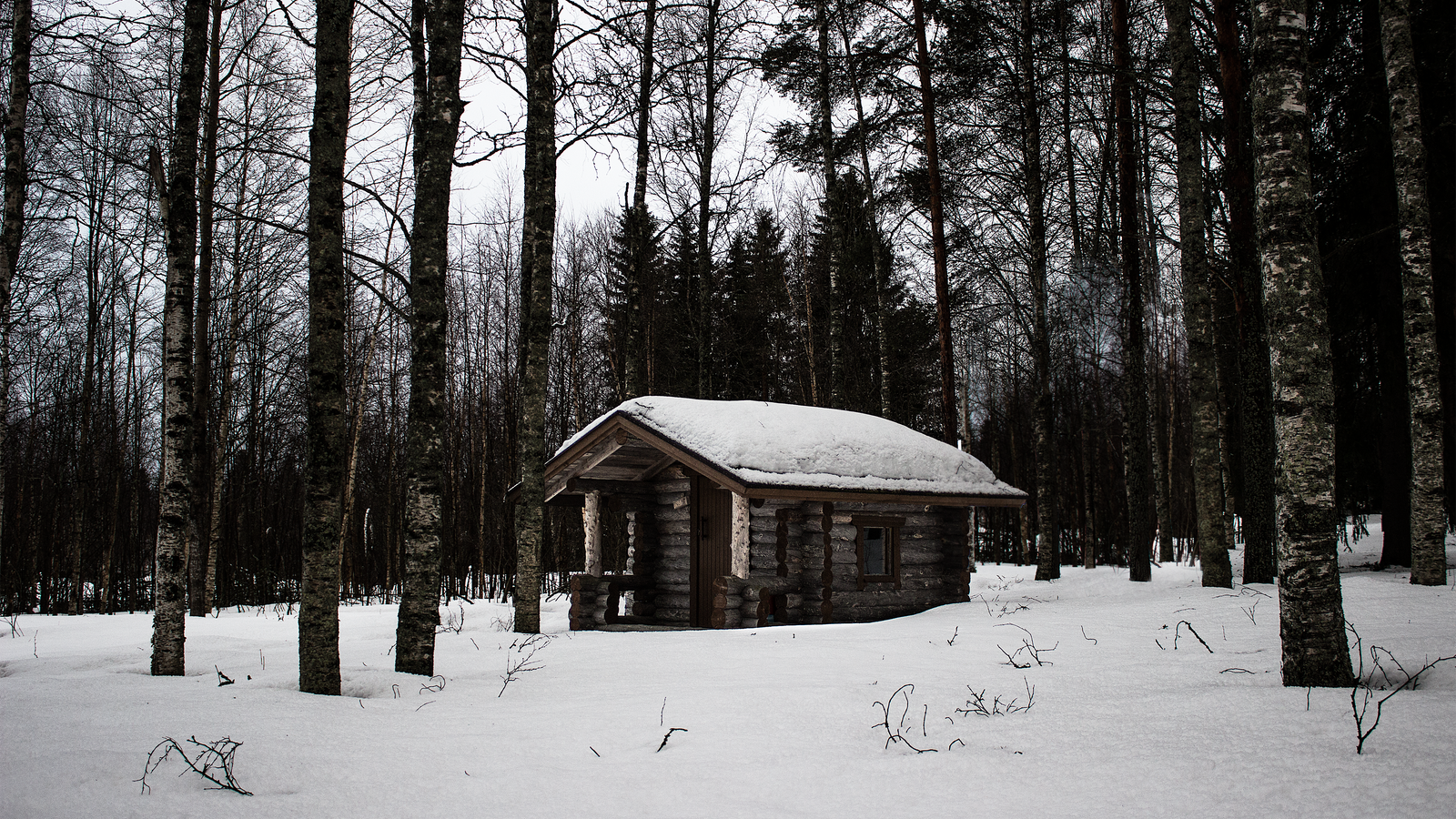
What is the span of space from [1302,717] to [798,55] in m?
17.3

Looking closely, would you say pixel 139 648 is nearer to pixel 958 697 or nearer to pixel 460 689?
pixel 460 689

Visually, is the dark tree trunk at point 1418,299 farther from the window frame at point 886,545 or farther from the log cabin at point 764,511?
the window frame at point 886,545

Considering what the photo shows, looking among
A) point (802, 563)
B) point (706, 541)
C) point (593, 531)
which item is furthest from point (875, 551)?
point (593, 531)

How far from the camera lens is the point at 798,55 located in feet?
59.5

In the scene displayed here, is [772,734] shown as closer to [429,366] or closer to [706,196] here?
[429,366]

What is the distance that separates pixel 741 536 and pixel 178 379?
7152 mm

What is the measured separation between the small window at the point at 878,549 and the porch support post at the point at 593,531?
169 inches

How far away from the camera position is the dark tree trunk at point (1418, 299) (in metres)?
8.81

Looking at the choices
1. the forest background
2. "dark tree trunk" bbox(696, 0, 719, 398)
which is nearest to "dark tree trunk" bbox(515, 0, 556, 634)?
the forest background

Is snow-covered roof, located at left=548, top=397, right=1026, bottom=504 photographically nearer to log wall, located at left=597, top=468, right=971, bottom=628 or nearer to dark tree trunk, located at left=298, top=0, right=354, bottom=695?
log wall, located at left=597, top=468, right=971, bottom=628

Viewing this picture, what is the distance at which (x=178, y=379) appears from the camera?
21.7 feet

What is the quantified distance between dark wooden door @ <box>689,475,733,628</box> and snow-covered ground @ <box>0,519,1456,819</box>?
5219 millimetres

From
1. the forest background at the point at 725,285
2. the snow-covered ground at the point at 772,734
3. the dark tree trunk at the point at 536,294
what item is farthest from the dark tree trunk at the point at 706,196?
the snow-covered ground at the point at 772,734

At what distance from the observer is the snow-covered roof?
11281 mm
